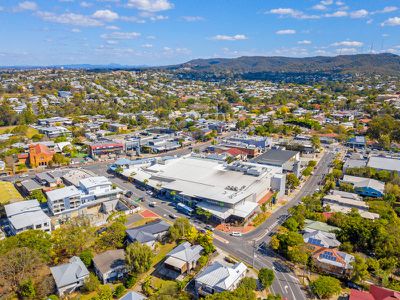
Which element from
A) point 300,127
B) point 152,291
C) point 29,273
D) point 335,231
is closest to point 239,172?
point 335,231

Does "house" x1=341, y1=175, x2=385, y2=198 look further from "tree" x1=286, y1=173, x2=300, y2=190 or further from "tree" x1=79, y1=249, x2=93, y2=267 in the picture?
"tree" x1=79, y1=249, x2=93, y2=267

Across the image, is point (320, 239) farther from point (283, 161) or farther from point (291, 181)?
point (283, 161)

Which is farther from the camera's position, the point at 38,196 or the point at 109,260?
the point at 38,196

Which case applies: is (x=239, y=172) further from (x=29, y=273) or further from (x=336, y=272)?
(x=29, y=273)

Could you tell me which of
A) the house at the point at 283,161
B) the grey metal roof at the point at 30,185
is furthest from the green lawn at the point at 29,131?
the house at the point at 283,161

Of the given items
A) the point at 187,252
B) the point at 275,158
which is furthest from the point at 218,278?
the point at 275,158

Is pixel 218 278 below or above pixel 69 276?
above
